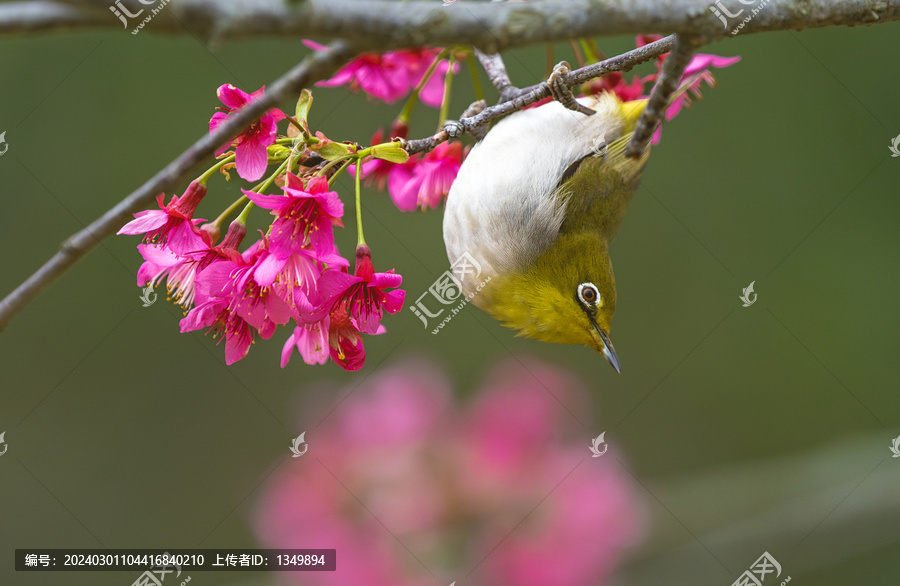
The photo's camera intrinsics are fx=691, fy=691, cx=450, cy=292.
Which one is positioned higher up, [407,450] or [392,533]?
[407,450]

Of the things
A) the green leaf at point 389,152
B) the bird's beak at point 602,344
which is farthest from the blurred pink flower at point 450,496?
the green leaf at point 389,152

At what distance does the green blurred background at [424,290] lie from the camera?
486 cm

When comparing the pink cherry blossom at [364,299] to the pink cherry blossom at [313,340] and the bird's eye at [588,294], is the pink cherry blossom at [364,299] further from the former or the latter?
the bird's eye at [588,294]

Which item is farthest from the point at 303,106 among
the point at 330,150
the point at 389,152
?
the point at 389,152

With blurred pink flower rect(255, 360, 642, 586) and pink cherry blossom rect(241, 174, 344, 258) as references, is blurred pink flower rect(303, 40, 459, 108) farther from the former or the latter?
blurred pink flower rect(255, 360, 642, 586)

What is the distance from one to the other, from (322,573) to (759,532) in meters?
2.46

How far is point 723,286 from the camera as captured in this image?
529 cm

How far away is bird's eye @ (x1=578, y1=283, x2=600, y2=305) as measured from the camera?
8.48 ft

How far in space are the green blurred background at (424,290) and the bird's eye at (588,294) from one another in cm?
212

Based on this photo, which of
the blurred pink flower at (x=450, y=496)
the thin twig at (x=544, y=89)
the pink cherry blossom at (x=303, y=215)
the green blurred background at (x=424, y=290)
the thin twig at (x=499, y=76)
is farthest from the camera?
the green blurred background at (x=424, y=290)

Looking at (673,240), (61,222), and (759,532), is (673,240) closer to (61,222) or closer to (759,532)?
(759,532)

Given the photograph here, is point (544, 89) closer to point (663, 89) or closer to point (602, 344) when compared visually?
point (663, 89)

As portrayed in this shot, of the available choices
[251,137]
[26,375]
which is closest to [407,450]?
[251,137]

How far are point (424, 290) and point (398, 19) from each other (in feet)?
13.0
